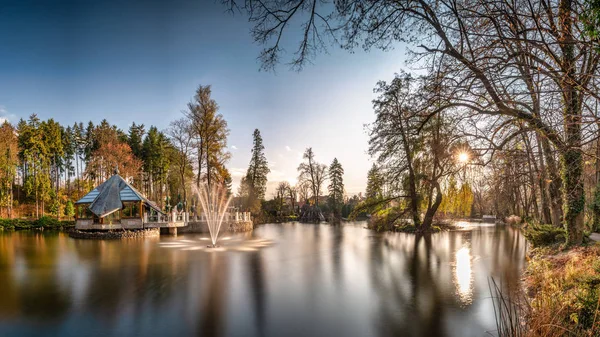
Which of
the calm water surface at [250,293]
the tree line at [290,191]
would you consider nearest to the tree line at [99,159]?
the tree line at [290,191]

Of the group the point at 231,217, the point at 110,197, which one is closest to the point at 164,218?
the point at 110,197

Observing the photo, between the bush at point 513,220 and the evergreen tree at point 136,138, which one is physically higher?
the evergreen tree at point 136,138

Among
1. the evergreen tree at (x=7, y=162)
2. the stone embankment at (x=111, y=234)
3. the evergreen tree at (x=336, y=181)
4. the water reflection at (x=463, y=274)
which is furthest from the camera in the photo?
the evergreen tree at (x=336, y=181)

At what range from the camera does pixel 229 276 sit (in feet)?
31.8

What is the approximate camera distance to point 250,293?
7945mm

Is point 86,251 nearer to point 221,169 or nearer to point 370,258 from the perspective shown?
point 370,258

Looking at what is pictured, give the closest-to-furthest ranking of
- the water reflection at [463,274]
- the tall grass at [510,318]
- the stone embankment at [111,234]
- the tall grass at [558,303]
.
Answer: the tall grass at [510,318] < the tall grass at [558,303] < the water reflection at [463,274] < the stone embankment at [111,234]

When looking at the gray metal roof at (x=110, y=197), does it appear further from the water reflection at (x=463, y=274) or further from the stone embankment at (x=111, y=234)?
the water reflection at (x=463, y=274)

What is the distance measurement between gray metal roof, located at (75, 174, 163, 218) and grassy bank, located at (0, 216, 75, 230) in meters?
9.26

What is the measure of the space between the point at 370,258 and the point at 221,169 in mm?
19368

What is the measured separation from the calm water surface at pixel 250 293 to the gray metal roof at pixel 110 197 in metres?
6.90

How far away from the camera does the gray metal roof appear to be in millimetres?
21031

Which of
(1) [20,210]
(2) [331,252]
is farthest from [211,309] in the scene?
(1) [20,210]

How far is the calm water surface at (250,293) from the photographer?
5.79m
